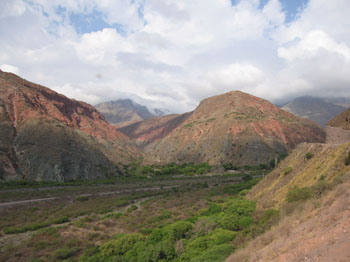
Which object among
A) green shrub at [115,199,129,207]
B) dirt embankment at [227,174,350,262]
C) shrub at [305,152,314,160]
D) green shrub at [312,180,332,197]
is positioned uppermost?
shrub at [305,152,314,160]

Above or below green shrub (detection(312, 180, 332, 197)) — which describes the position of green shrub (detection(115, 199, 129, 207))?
below

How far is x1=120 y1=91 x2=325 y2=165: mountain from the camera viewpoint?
245 ft

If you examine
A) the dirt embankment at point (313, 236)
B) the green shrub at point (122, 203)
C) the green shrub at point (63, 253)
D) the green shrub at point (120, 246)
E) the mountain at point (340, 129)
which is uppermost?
the mountain at point (340, 129)

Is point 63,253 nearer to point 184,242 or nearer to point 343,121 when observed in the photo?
point 184,242

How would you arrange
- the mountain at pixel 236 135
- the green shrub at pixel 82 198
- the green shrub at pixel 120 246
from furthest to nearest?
1. the mountain at pixel 236 135
2. the green shrub at pixel 82 198
3. the green shrub at pixel 120 246

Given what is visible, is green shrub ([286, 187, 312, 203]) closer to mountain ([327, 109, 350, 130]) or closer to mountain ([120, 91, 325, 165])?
mountain ([327, 109, 350, 130])

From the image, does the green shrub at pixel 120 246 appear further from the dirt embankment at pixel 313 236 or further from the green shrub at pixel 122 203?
the green shrub at pixel 122 203

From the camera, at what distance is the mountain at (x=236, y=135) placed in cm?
7462

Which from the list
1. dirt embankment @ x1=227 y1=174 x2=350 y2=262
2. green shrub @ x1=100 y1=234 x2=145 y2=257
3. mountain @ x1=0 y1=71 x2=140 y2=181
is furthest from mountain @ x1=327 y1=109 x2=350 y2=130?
mountain @ x1=0 y1=71 x2=140 y2=181

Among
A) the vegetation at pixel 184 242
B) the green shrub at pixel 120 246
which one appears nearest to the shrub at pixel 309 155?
the vegetation at pixel 184 242

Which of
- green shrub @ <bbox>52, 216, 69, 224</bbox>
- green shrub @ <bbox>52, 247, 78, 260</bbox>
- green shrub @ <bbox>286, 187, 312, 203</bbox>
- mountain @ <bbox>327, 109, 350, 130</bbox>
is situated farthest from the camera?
green shrub @ <bbox>52, 216, 69, 224</bbox>

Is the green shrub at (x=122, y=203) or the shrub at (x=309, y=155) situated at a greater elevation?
the shrub at (x=309, y=155)

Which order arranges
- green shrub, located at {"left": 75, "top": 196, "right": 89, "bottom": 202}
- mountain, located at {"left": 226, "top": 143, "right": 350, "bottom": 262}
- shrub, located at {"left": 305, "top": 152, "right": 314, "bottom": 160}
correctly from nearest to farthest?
mountain, located at {"left": 226, "top": 143, "right": 350, "bottom": 262}
shrub, located at {"left": 305, "top": 152, "right": 314, "bottom": 160}
green shrub, located at {"left": 75, "top": 196, "right": 89, "bottom": 202}

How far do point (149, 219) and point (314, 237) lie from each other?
17686 mm
